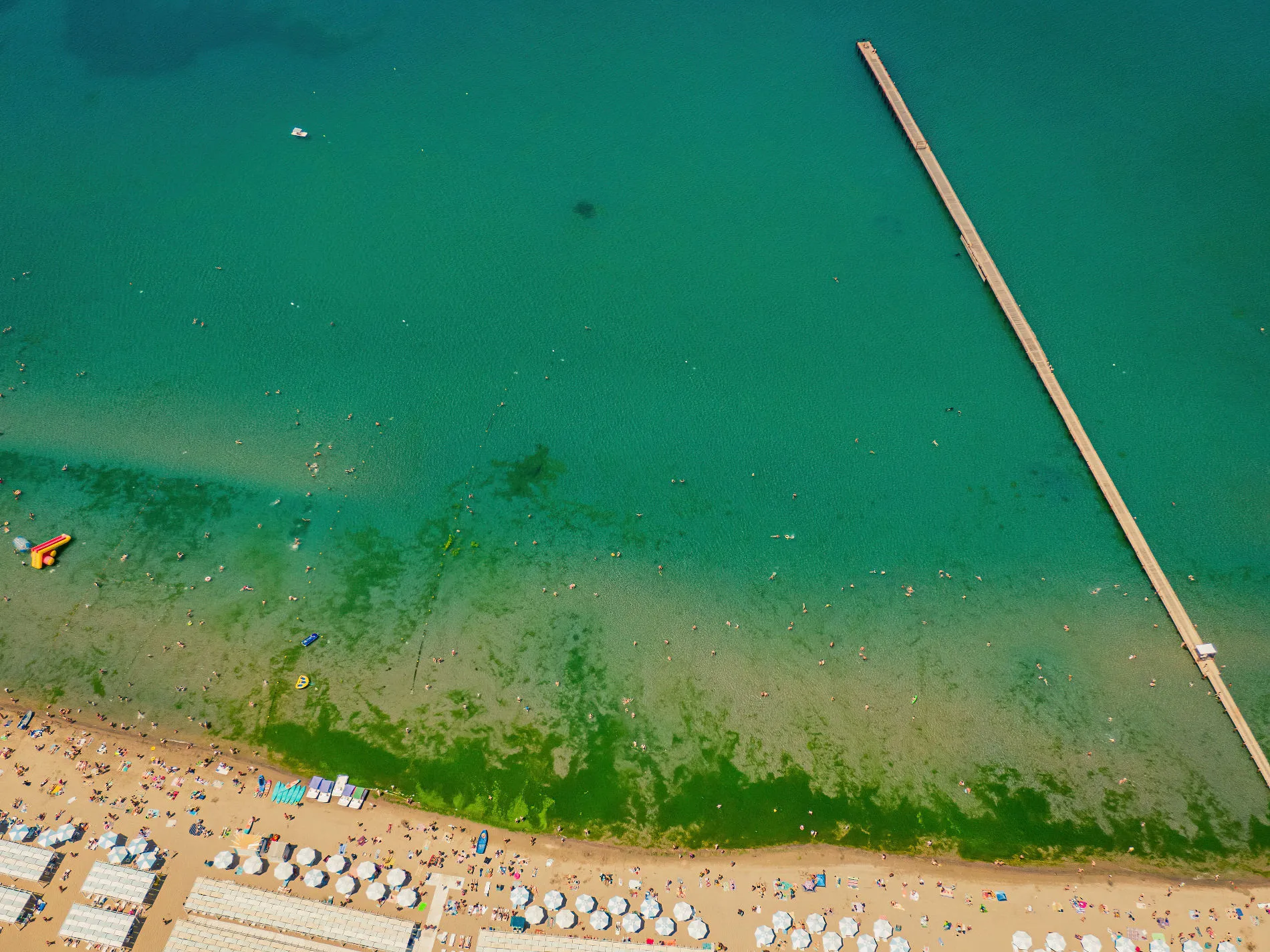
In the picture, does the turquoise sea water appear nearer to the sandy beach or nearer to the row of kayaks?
the row of kayaks

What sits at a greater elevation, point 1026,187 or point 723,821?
point 1026,187

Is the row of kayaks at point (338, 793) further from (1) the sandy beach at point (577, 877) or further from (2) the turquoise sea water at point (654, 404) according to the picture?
(2) the turquoise sea water at point (654, 404)

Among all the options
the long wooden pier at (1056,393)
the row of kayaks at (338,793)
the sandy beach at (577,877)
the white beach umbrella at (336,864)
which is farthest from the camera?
the long wooden pier at (1056,393)

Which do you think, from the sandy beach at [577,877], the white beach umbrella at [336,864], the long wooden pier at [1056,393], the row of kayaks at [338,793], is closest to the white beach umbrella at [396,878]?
the sandy beach at [577,877]

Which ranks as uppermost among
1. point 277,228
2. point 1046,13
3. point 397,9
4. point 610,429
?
point 1046,13

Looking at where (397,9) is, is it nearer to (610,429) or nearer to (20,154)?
(20,154)

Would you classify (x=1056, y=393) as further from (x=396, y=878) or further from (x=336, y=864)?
(x=336, y=864)

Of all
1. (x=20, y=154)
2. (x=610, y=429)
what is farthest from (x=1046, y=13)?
(x=20, y=154)
